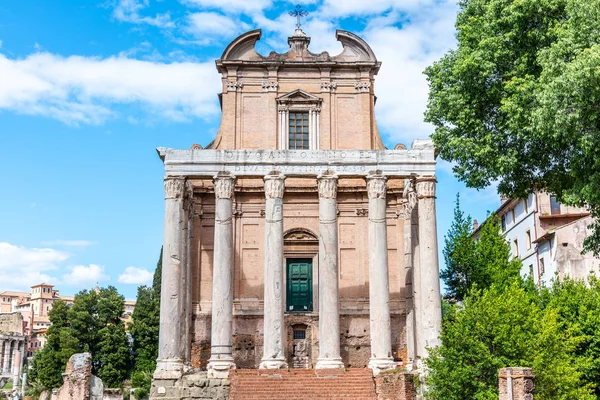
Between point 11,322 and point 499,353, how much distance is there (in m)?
94.8

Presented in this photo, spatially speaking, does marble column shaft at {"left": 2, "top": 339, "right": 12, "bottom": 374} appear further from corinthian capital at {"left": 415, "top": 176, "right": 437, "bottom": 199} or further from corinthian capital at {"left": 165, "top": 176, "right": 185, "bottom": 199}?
corinthian capital at {"left": 415, "top": 176, "right": 437, "bottom": 199}

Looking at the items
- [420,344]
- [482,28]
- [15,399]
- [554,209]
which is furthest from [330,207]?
[15,399]

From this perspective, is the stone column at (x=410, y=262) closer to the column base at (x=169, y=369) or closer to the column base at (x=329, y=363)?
the column base at (x=329, y=363)

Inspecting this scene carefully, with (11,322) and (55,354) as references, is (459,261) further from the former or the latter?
(11,322)

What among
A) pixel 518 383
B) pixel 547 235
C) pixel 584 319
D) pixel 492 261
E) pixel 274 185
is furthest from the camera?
pixel 547 235

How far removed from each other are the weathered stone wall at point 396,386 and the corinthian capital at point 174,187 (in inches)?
396

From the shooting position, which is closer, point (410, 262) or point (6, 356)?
point (410, 262)

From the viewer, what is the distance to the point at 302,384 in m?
24.0

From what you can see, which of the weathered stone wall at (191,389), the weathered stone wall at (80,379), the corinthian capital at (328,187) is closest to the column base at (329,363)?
the weathered stone wall at (191,389)

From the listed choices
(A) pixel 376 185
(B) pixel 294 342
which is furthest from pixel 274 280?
(B) pixel 294 342

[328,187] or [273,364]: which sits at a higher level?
[328,187]

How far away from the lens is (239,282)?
30.7 metres

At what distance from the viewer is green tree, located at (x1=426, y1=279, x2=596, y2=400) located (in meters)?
19.0

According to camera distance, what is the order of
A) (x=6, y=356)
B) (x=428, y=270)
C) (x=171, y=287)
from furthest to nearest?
(x=6, y=356) < (x=428, y=270) < (x=171, y=287)
